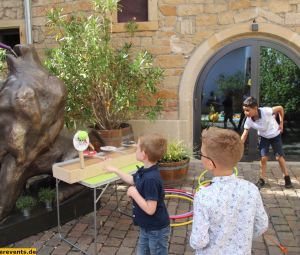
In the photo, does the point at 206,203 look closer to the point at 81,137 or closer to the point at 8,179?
the point at 81,137

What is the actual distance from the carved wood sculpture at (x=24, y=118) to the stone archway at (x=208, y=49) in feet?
11.3

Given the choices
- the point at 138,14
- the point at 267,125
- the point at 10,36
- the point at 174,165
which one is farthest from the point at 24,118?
the point at 10,36

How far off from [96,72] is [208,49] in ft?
7.67

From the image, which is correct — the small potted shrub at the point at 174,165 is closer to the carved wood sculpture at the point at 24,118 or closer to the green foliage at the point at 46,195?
the green foliage at the point at 46,195

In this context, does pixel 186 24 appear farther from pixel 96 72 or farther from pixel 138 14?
pixel 96 72

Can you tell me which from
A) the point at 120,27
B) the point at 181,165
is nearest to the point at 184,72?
the point at 120,27

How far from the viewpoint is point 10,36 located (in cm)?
859

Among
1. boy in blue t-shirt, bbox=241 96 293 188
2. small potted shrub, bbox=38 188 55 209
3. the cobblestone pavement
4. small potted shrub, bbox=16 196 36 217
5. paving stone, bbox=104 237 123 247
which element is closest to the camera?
the cobblestone pavement

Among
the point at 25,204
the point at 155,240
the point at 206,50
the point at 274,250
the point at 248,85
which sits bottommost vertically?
the point at 274,250

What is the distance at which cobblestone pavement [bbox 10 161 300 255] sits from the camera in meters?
3.69

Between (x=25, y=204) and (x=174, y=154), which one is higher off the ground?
(x=174, y=154)

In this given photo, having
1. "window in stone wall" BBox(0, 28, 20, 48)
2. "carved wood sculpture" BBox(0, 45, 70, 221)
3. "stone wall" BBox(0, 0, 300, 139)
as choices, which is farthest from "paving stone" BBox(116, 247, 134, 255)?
"window in stone wall" BBox(0, 28, 20, 48)

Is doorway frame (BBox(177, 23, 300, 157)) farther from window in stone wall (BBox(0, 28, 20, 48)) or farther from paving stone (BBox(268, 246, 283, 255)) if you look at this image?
window in stone wall (BBox(0, 28, 20, 48))

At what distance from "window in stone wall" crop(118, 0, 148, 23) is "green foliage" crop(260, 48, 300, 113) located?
2.31 m
